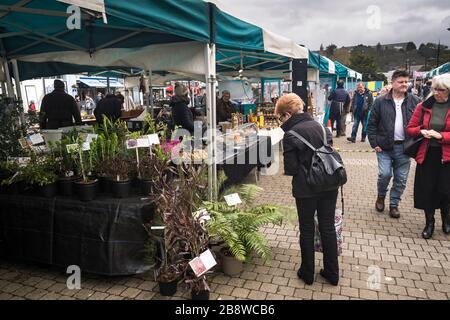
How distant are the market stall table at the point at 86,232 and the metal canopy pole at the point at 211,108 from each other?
0.93 metres

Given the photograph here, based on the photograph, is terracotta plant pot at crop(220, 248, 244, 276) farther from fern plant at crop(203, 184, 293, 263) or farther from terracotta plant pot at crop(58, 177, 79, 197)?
terracotta plant pot at crop(58, 177, 79, 197)

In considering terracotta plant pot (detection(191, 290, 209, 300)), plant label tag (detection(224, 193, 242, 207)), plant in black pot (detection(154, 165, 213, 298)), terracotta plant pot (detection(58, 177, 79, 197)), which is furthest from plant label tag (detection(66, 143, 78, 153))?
terracotta plant pot (detection(191, 290, 209, 300))

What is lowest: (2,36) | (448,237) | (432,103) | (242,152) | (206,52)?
(448,237)

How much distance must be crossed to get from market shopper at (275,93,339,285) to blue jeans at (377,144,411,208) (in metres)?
1.87

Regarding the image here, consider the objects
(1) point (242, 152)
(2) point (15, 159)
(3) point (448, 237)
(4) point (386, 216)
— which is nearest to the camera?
(2) point (15, 159)

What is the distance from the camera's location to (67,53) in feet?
15.5

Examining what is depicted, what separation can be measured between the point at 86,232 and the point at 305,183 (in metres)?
1.91

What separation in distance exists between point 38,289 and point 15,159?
131cm

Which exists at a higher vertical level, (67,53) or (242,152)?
(67,53)

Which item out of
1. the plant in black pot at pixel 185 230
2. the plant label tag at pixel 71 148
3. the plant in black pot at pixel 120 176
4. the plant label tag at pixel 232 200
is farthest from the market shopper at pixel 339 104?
the plant label tag at pixel 71 148

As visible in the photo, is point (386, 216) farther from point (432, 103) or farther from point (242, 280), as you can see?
point (242, 280)
